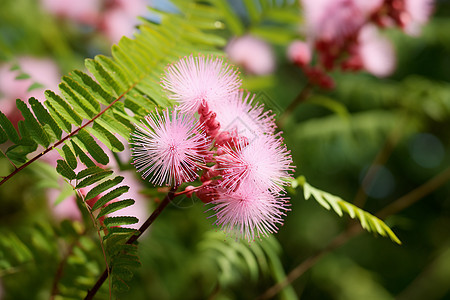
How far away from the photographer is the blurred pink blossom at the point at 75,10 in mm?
1763

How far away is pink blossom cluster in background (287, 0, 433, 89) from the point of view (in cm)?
131

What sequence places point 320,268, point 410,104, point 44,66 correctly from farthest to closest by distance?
point 320,268 → point 410,104 → point 44,66

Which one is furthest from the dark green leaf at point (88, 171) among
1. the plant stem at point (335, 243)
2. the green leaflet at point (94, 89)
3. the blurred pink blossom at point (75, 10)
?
the blurred pink blossom at point (75, 10)

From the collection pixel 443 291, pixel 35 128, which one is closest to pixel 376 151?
pixel 443 291

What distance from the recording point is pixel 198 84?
0.63 meters

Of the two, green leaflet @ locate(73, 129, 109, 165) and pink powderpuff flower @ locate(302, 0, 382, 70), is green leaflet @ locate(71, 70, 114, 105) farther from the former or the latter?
pink powderpuff flower @ locate(302, 0, 382, 70)

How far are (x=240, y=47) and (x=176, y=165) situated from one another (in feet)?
3.66

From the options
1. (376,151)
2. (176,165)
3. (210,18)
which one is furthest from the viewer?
(376,151)

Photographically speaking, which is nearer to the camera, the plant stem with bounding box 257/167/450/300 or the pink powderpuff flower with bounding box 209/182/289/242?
the pink powderpuff flower with bounding box 209/182/289/242

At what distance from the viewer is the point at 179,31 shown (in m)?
0.79

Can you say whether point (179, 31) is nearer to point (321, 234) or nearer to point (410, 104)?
point (410, 104)

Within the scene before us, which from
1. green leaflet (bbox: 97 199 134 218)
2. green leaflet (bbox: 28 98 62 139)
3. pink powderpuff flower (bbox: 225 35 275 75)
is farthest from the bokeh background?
green leaflet (bbox: 28 98 62 139)

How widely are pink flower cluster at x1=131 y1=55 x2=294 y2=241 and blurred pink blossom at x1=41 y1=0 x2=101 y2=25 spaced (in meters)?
1.30

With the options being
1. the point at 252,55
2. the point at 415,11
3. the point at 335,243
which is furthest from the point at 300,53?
the point at 335,243
